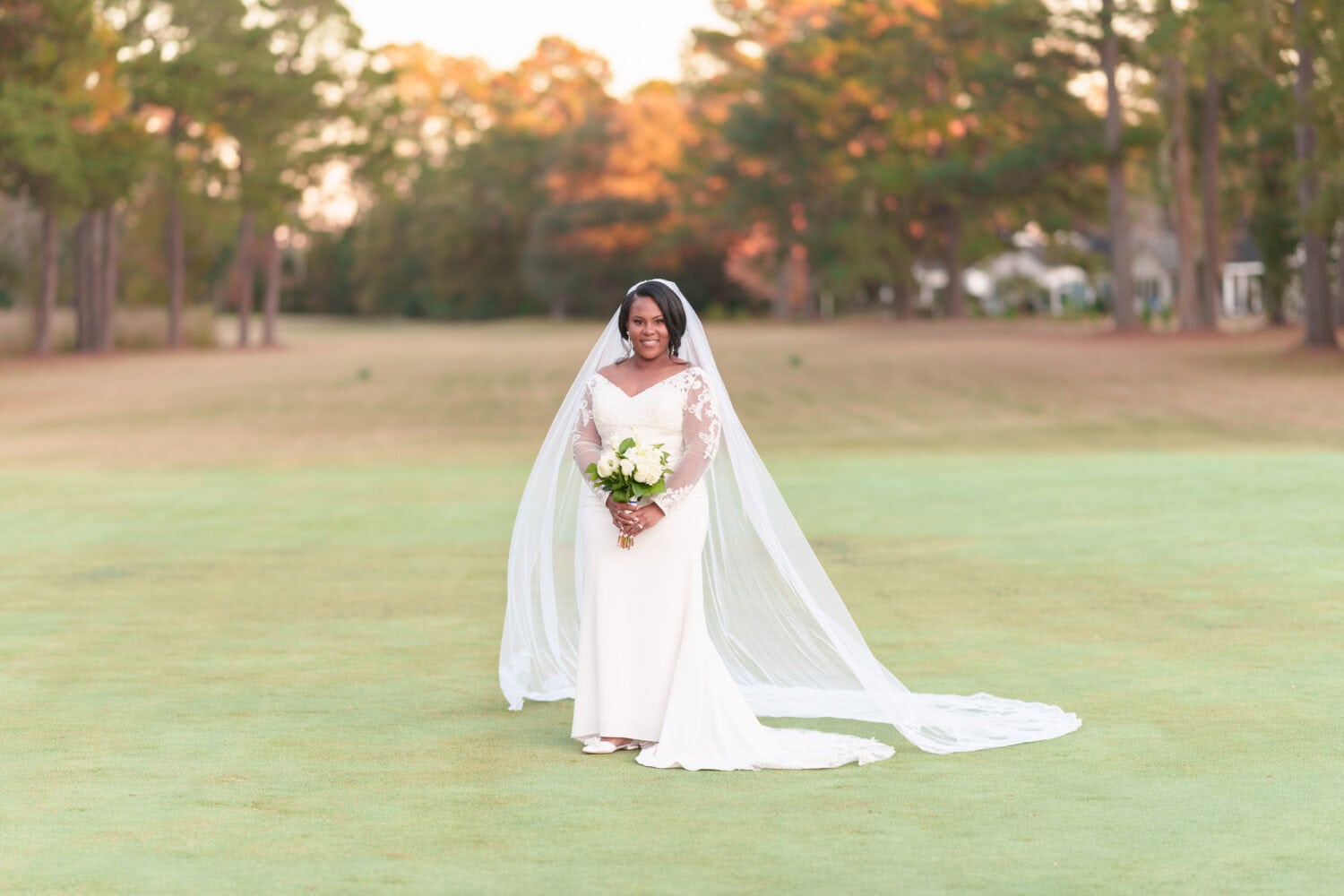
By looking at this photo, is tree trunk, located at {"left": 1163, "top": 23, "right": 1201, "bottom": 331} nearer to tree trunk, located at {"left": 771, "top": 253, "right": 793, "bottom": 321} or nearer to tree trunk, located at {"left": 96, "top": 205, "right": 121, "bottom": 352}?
tree trunk, located at {"left": 96, "top": 205, "right": 121, "bottom": 352}

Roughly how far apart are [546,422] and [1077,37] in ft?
76.6

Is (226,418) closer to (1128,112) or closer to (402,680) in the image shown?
(402,680)

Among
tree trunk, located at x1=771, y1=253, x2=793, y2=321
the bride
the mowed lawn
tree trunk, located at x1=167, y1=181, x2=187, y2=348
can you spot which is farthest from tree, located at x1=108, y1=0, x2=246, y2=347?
the bride

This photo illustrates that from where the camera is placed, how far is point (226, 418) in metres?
34.1

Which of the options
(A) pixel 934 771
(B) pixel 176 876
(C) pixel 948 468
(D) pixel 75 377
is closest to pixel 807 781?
(A) pixel 934 771

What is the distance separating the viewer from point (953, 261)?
73.1 metres

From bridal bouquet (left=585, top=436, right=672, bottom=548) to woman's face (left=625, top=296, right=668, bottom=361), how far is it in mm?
395

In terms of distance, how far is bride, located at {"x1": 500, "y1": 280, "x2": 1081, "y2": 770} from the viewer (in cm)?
756

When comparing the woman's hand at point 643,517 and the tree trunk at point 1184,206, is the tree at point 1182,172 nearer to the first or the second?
the tree trunk at point 1184,206

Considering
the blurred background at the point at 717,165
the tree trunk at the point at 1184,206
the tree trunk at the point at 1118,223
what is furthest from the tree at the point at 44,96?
the tree trunk at the point at 1184,206

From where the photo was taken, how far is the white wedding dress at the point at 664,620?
752cm

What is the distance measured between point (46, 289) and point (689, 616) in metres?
47.2

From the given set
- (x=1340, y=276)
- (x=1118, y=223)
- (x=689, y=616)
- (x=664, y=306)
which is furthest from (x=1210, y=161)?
(x=689, y=616)

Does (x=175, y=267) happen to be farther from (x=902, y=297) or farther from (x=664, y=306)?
(x=664, y=306)
